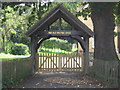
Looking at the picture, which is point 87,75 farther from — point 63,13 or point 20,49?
point 20,49

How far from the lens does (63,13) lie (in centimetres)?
1422

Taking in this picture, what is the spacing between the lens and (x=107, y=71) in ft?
37.1

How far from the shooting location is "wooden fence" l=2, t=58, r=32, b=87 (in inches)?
379

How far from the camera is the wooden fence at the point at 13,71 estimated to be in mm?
9632

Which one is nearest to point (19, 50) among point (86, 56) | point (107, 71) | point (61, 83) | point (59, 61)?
point (59, 61)

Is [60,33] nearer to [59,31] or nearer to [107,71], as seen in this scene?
[59,31]

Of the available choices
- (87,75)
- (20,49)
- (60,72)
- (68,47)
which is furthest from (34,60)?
(68,47)

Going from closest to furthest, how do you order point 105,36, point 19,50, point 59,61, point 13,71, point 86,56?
1. point 13,71
2. point 105,36
3. point 86,56
4. point 59,61
5. point 19,50

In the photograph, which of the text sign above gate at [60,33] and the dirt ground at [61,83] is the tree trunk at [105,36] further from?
the dirt ground at [61,83]

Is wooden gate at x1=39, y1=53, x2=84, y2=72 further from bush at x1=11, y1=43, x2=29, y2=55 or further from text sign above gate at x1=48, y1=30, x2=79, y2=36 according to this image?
bush at x1=11, y1=43, x2=29, y2=55

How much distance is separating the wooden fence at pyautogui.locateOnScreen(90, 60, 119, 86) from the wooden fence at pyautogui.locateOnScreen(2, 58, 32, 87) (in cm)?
460

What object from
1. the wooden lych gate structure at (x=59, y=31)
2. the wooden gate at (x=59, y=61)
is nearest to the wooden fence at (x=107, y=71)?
the wooden lych gate structure at (x=59, y=31)

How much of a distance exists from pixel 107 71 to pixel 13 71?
5199mm

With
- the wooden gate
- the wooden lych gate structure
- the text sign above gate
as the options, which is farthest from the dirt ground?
the text sign above gate
